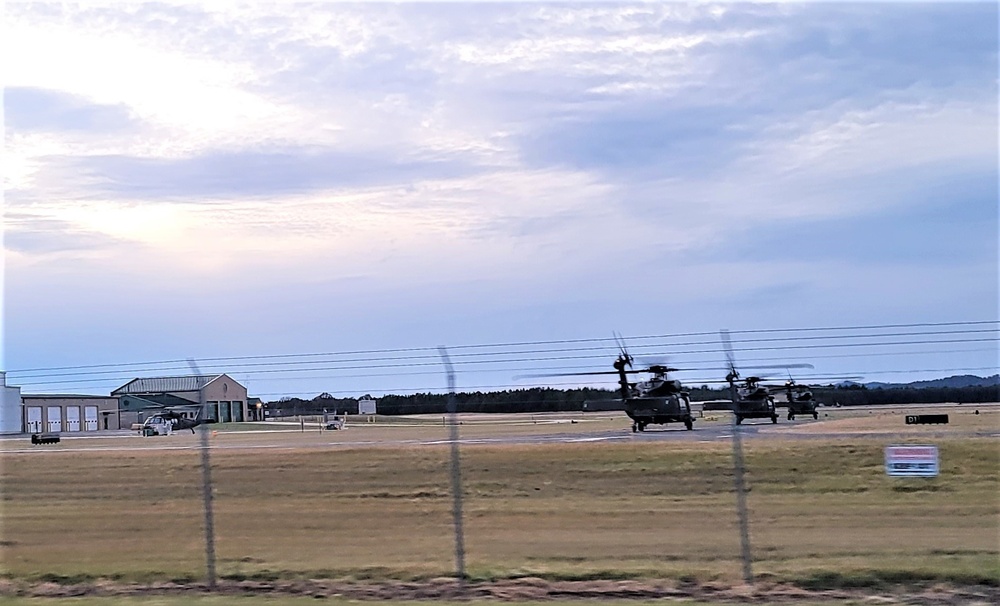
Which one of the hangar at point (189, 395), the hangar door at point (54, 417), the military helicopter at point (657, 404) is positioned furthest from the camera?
the hangar door at point (54, 417)

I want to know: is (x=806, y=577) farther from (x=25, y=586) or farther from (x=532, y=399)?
(x=25, y=586)

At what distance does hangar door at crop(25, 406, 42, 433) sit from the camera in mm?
76625

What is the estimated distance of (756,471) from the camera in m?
22.6

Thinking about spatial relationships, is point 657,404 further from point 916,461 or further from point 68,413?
point 68,413

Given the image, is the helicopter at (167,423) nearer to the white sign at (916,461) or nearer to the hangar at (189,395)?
the hangar at (189,395)

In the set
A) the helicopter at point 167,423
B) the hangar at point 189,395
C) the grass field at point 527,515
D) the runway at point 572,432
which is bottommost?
the grass field at point 527,515

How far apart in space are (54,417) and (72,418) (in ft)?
8.76

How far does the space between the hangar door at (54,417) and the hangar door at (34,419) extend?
35.0 inches

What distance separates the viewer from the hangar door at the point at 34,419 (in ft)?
251

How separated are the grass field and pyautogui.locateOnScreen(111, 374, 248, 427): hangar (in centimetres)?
205

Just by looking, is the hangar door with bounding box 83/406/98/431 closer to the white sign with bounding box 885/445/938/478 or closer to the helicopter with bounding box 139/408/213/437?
the helicopter with bounding box 139/408/213/437

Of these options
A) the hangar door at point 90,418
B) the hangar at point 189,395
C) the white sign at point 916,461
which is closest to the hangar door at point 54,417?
the hangar door at point 90,418

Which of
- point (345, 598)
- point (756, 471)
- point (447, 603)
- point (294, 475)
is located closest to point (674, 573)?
point (447, 603)

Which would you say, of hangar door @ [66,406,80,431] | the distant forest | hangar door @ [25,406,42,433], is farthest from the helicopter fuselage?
hangar door @ [66,406,80,431]
